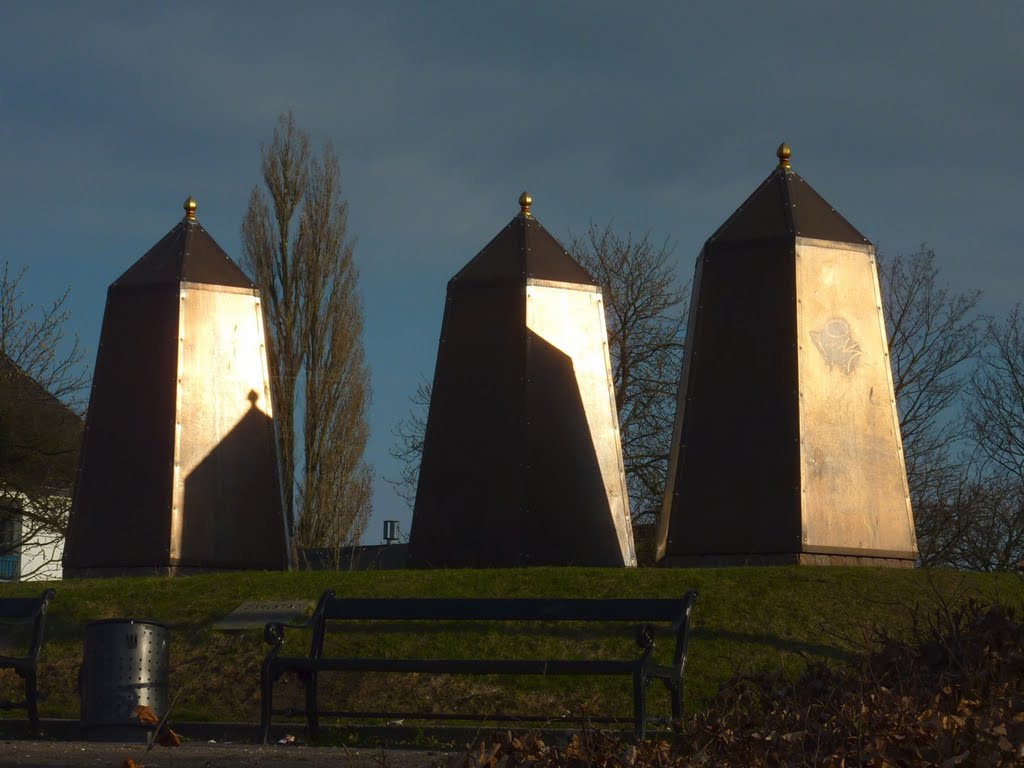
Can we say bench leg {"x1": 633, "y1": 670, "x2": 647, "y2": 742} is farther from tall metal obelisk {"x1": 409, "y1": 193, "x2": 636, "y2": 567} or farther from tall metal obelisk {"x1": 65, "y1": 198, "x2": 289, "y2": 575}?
tall metal obelisk {"x1": 65, "y1": 198, "x2": 289, "y2": 575}

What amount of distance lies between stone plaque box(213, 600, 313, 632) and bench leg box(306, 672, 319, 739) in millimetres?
2900

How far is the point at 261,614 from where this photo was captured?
12.3m

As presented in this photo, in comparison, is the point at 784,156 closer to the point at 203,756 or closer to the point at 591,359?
the point at 591,359

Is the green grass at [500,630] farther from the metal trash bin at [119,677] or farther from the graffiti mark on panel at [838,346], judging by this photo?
the graffiti mark on panel at [838,346]

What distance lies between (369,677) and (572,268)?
672 cm

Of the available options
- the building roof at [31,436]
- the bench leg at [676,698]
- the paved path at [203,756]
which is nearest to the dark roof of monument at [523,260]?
the bench leg at [676,698]

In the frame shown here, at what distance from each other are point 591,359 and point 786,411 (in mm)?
2641

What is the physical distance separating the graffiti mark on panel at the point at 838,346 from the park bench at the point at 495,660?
6433 mm

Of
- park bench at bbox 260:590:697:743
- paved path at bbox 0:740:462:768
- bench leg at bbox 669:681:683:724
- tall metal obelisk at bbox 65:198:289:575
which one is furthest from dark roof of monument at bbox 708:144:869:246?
paved path at bbox 0:740:462:768

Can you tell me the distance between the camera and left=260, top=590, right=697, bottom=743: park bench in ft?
26.6

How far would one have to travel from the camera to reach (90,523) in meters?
16.3

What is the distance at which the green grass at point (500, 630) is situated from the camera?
10484 mm

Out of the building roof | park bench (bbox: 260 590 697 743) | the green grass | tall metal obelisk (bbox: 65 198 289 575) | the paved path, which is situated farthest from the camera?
the building roof

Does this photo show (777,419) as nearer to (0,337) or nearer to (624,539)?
(624,539)
